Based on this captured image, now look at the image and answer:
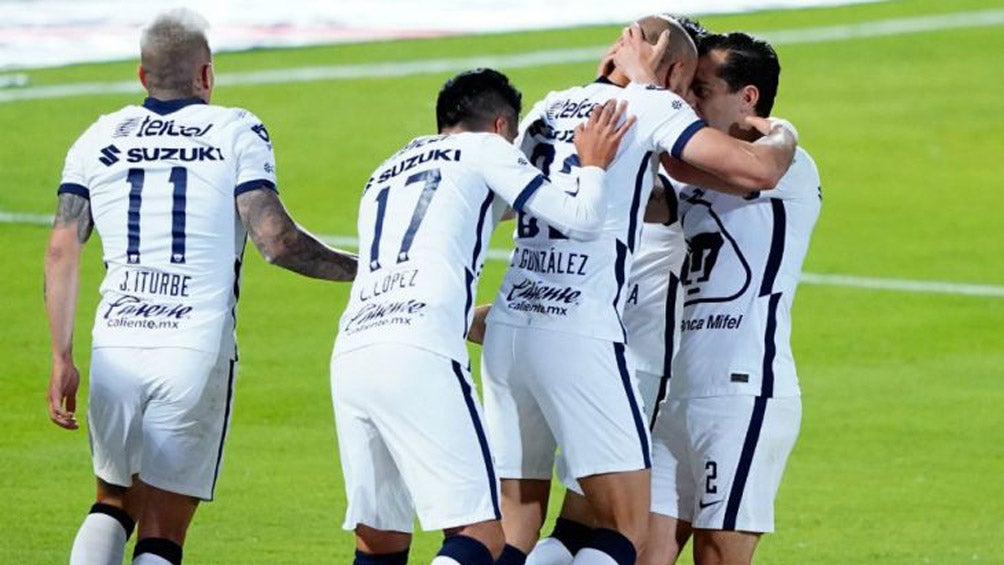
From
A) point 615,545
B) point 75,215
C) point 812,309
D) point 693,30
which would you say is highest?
point 693,30

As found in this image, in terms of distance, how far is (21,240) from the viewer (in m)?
17.5

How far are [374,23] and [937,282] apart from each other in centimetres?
978

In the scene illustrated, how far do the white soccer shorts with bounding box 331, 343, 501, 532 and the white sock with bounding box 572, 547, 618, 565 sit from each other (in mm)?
450

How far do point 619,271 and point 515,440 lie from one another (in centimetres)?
66

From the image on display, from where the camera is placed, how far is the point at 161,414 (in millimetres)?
7750

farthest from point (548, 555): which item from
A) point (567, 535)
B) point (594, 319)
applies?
point (594, 319)

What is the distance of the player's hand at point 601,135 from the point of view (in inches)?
295

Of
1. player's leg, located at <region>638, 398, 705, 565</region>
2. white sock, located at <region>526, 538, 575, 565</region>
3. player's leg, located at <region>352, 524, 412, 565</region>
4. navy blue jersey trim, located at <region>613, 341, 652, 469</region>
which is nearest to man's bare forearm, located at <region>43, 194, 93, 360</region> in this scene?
player's leg, located at <region>352, 524, 412, 565</region>

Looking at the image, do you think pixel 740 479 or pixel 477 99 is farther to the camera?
pixel 740 479

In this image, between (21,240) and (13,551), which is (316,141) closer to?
(21,240)

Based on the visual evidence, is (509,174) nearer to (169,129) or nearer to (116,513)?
(169,129)

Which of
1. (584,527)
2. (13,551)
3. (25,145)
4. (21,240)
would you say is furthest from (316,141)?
(584,527)

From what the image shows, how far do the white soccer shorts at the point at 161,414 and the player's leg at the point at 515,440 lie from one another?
897mm

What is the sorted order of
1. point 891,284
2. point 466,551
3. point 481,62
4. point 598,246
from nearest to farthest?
point 466,551 < point 598,246 < point 891,284 < point 481,62
